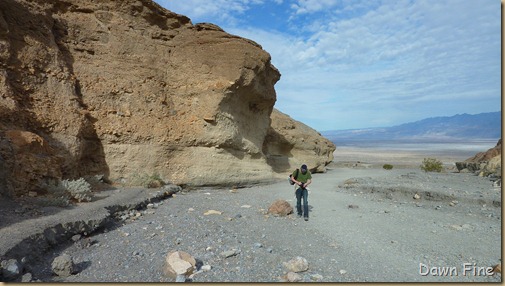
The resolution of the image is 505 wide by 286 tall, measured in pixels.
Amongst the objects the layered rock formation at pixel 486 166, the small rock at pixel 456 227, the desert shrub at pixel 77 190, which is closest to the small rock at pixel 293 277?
the small rock at pixel 456 227

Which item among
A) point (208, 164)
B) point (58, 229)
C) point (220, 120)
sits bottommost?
point (58, 229)

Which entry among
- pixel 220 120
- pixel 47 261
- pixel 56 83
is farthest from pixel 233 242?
pixel 56 83

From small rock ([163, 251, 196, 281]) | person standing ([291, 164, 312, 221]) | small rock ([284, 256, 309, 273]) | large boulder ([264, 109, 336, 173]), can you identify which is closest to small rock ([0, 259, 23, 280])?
small rock ([163, 251, 196, 281])

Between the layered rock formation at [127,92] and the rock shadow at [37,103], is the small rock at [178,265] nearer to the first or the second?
the rock shadow at [37,103]

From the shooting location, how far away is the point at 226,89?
506 inches

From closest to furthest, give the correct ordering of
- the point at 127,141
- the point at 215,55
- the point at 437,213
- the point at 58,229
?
the point at 58,229, the point at 437,213, the point at 127,141, the point at 215,55

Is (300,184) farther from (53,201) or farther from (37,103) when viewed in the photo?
(37,103)

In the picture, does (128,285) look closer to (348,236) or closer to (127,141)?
(348,236)

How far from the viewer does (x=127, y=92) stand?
11828mm

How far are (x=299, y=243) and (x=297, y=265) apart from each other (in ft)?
4.51

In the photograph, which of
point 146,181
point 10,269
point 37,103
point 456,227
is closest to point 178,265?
point 10,269

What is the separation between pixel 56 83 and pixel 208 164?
5797 millimetres

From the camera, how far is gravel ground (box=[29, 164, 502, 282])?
484 cm

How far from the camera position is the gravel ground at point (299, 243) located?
4.84 m
